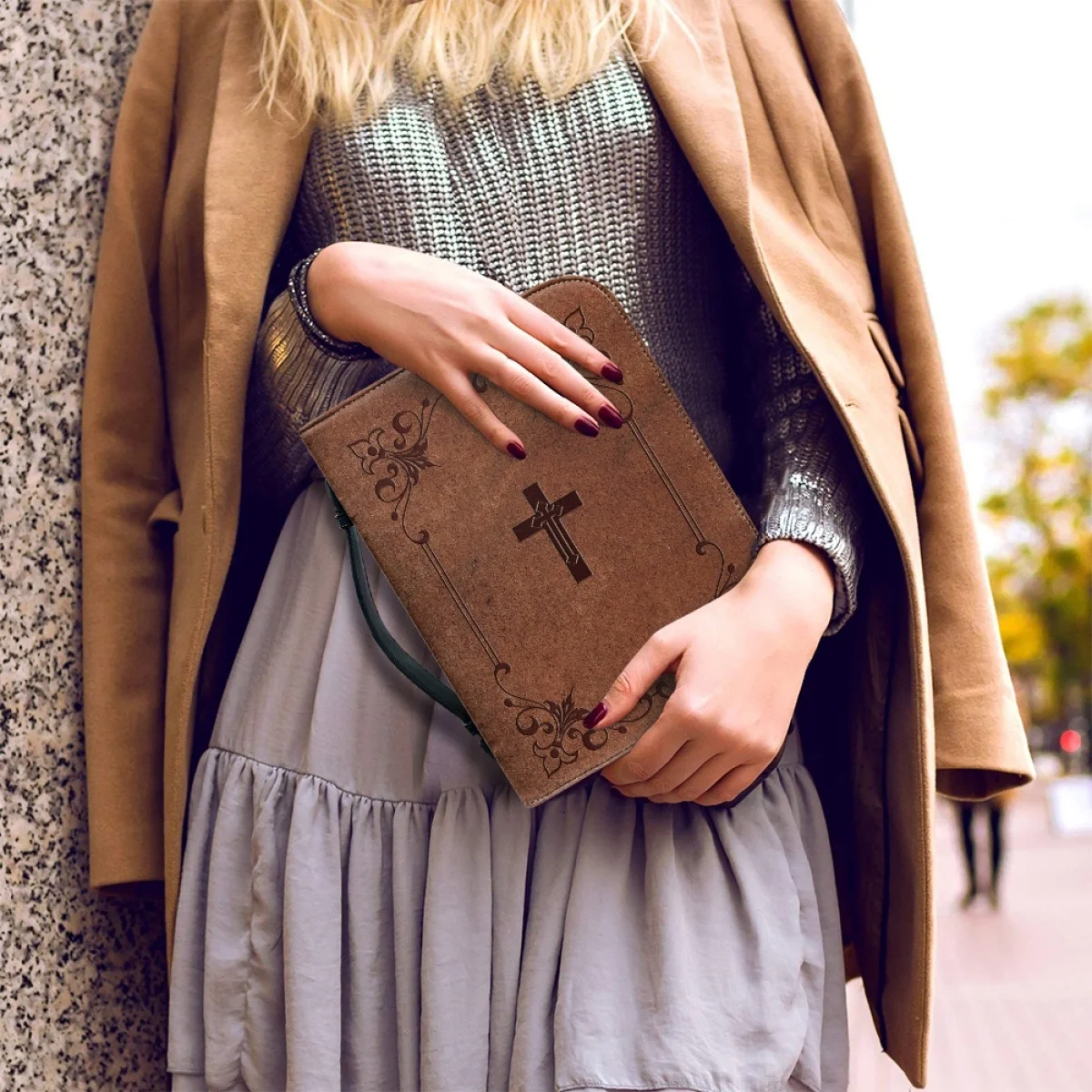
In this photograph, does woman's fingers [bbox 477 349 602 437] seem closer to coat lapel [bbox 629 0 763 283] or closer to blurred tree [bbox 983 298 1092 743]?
coat lapel [bbox 629 0 763 283]

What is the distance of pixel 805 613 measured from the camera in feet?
2.80

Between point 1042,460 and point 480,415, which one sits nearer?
point 480,415

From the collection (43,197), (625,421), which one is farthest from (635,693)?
(43,197)

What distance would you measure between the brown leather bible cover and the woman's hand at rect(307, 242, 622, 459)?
1 centimetres

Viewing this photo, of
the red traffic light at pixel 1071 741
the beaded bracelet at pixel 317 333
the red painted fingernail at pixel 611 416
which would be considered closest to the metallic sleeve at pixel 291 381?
the beaded bracelet at pixel 317 333

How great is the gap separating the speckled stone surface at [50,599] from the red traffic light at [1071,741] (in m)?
14.4

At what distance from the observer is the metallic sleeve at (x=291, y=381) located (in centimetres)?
99

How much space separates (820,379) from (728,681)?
0.26 m

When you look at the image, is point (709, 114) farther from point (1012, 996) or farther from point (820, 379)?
point (1012, 996)

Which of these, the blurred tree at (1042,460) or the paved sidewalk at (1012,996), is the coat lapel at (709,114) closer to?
the paved sidewalk at (1012,996)

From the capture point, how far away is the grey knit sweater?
997 mm

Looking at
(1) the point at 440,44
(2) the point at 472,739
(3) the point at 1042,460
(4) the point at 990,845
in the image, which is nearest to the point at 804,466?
(2) the point at 472,739

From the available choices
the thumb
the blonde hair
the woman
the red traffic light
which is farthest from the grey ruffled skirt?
the red traffic light

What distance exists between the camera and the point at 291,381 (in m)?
1.00
